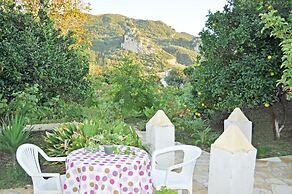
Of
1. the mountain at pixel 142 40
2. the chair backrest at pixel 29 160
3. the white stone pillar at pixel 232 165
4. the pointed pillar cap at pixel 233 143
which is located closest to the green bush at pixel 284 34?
the pointed pillar cap at pixel 233 143

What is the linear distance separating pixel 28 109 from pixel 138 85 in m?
3.40

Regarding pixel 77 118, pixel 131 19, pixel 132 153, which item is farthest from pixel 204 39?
pixel 131 19

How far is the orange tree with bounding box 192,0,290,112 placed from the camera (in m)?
7.20

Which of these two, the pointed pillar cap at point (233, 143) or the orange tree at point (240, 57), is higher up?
the orange tree at point (240, 57)

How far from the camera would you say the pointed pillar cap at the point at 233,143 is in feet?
12.4

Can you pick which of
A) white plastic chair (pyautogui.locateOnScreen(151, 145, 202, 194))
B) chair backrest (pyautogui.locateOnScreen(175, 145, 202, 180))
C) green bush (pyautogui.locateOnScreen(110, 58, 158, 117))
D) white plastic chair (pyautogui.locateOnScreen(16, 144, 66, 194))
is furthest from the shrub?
green bush (pyautogui.locateOnScreen(110, 58, 158, 117))

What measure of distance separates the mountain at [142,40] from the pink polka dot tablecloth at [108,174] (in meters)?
11.8

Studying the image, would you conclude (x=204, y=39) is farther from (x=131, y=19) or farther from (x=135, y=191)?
(x=131, y=19)

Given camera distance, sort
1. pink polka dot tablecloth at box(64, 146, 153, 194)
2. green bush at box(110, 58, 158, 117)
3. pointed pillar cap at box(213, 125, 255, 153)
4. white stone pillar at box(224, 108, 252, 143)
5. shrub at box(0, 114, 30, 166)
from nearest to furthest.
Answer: pink polka dot tablecloth at box(64, 146, 153, 194) < pointed pillar cap at box(213, 125, 255, 153) < shrub at box(0, 114, 30, 166) < white stone pillar at box(224, 108, 252, 143) < green bush at box(110, 58, 158, 117)

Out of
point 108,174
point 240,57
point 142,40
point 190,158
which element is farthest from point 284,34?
point 142,40

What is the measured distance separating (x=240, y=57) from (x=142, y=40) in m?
11.3

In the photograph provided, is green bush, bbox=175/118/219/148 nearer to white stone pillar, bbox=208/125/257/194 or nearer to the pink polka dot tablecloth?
white stone pillar, bbox=208/125/257/194

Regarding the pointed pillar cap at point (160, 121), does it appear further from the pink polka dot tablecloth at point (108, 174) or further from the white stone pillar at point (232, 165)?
the white stone pillar at point (232, 165)

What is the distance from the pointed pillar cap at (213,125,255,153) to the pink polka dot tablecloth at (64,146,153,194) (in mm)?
774
